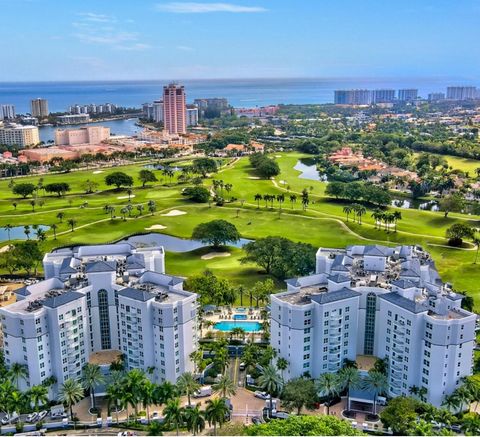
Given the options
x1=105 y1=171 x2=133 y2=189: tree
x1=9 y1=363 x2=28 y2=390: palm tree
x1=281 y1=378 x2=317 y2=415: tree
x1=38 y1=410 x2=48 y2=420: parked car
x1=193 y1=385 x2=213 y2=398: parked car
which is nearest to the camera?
x1=281 y1=378 x2=317 y2=415: tree

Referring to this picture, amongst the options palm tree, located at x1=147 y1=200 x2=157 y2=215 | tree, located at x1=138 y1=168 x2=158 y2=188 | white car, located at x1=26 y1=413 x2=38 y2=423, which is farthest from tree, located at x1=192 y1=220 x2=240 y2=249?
tree, located at x1=138 y1=168 x2=158 y2=188

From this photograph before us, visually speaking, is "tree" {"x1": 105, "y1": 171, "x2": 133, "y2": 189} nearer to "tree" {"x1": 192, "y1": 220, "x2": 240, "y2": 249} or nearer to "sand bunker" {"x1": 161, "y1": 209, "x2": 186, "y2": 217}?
"sand bunker" {"x1": 161, "y1": 209, "x2": 186, "y2": 217}

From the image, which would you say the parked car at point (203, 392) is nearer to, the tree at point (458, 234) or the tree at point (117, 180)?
the tree at point (458, 234)

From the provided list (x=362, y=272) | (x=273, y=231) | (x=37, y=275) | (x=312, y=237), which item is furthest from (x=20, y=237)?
(x=362, y=272)

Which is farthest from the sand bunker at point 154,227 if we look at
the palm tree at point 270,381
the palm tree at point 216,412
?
the palm tree at point 216,412

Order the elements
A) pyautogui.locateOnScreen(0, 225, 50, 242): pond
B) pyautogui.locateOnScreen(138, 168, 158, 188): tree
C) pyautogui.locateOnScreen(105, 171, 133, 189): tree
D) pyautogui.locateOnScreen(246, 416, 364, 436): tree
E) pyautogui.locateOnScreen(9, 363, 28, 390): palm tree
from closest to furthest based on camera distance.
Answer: pyautogui.locateOnScreen(246, 416, 364, 436): tree < pyautogui.locateOnScreen(9, 363, 28, 390): palm tree < pyautogui.locateOnScreen(0, 225, 50, 242): pond < pyautogui.locateOnScreen(105, 171, 133, 189): tree < pyautogui.locateOnScreen(138, 168, 158, 188): tree

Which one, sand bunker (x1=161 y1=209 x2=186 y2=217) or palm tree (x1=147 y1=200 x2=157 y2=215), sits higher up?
palm tree (x1=147 y1=200 x2=157 y2=215)

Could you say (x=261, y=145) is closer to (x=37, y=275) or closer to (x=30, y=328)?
(x=37, y=275)
